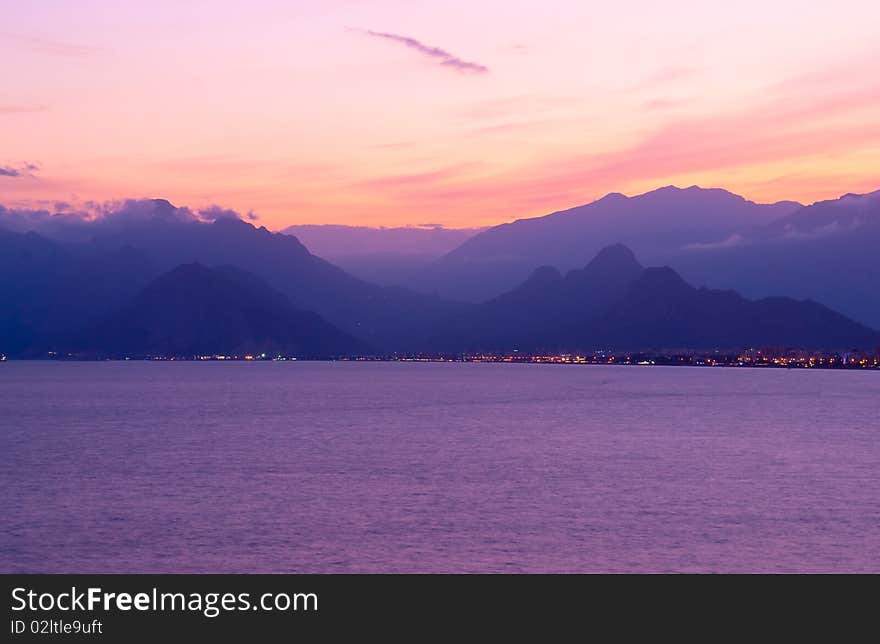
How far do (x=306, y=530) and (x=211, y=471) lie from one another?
24.7 m

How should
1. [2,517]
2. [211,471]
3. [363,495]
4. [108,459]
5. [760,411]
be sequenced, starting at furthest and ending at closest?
[760,411]
[108,459]
[211,471]
[363,495]
[2,517]

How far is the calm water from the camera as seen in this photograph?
39.3 metres

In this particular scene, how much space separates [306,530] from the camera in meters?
43.9

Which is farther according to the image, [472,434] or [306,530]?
[472,434]

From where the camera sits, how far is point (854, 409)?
455 feet

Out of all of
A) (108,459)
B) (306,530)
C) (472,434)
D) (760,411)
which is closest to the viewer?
(306,530)

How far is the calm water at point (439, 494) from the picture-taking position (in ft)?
129

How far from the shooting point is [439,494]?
55.3m

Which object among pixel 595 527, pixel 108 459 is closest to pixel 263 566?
pixel 595 527
